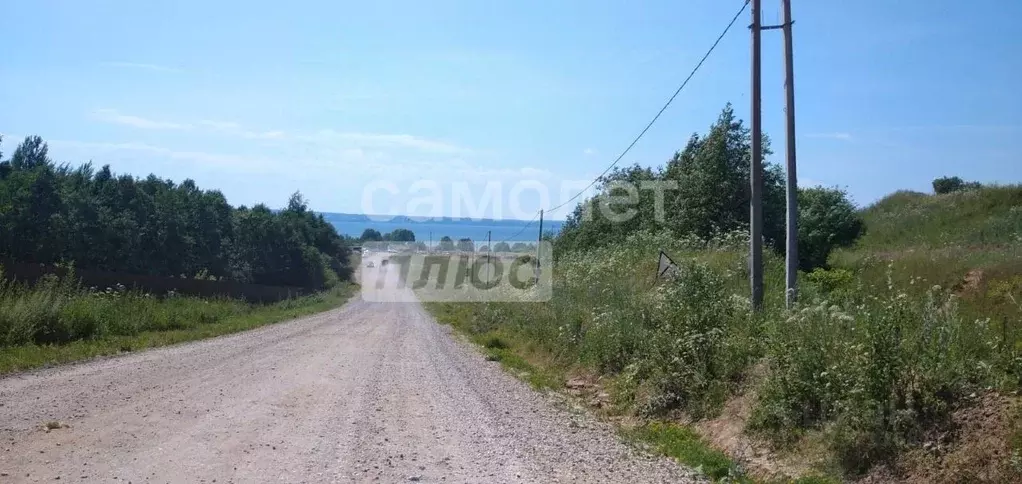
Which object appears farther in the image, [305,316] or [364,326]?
[305,316]

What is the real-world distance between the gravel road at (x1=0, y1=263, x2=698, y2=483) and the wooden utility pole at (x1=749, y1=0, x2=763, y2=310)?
3449 mm

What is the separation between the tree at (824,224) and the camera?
107ft

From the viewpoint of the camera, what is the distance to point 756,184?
38.7 ft

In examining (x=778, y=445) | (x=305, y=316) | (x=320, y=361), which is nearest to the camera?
(x=778, y=445)

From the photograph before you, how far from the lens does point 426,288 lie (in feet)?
181

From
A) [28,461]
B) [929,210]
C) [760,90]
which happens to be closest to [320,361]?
[28,461]

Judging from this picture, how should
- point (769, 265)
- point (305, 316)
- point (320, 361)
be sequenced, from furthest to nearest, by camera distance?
point (305, 316)
point (769, 265)
point (320, 361)

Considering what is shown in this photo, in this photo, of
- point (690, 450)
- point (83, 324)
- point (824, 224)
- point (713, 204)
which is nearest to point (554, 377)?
point (690, 450)

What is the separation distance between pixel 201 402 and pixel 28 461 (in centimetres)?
319

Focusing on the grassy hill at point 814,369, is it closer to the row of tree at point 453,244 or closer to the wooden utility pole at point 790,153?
the wooden utility pole at point 790,153

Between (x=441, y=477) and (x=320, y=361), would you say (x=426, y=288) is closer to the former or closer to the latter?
(x=320, y=361)

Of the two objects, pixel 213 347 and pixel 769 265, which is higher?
pixel 769 265

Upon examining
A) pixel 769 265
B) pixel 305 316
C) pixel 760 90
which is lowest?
pixel 305 316

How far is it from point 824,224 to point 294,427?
31.3 m
